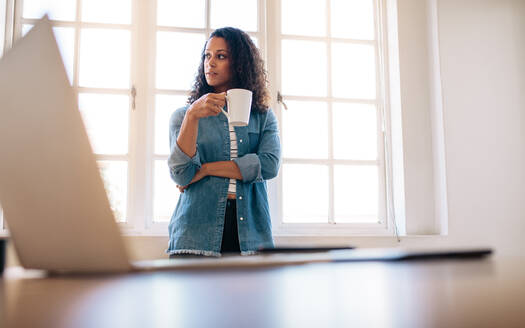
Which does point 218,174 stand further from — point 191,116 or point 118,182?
point 118,182

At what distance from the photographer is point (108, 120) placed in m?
2.70

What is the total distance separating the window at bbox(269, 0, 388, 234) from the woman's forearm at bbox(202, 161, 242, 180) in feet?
2.91

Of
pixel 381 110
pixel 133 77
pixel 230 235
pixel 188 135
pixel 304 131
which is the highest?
pixel 133 77

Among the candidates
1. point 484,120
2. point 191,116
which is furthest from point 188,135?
point 484,120

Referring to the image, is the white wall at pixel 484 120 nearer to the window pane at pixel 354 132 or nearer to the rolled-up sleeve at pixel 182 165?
the window pane at pixel 354 132

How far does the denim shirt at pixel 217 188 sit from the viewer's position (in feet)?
6.01

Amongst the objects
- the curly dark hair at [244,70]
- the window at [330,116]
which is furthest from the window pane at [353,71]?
the curly dark hair at [244,70]

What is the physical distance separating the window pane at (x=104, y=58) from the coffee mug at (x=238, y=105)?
1261mm

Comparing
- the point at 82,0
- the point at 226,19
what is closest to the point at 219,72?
the point at 226,19

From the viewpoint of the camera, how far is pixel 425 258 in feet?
2.08

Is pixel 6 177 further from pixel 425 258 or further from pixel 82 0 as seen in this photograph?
pixel 82 0

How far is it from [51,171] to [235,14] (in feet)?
8.45

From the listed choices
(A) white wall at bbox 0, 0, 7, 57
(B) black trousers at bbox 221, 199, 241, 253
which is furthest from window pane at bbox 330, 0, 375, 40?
(A) white wall at bbox 0, 0, 7, 57

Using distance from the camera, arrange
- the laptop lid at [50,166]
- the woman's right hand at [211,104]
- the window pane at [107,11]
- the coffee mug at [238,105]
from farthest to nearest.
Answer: the window pane at [107,11], the woman's right hand at [211,104], the coffee mug at [238,105], the laptop lid at [50,166]
